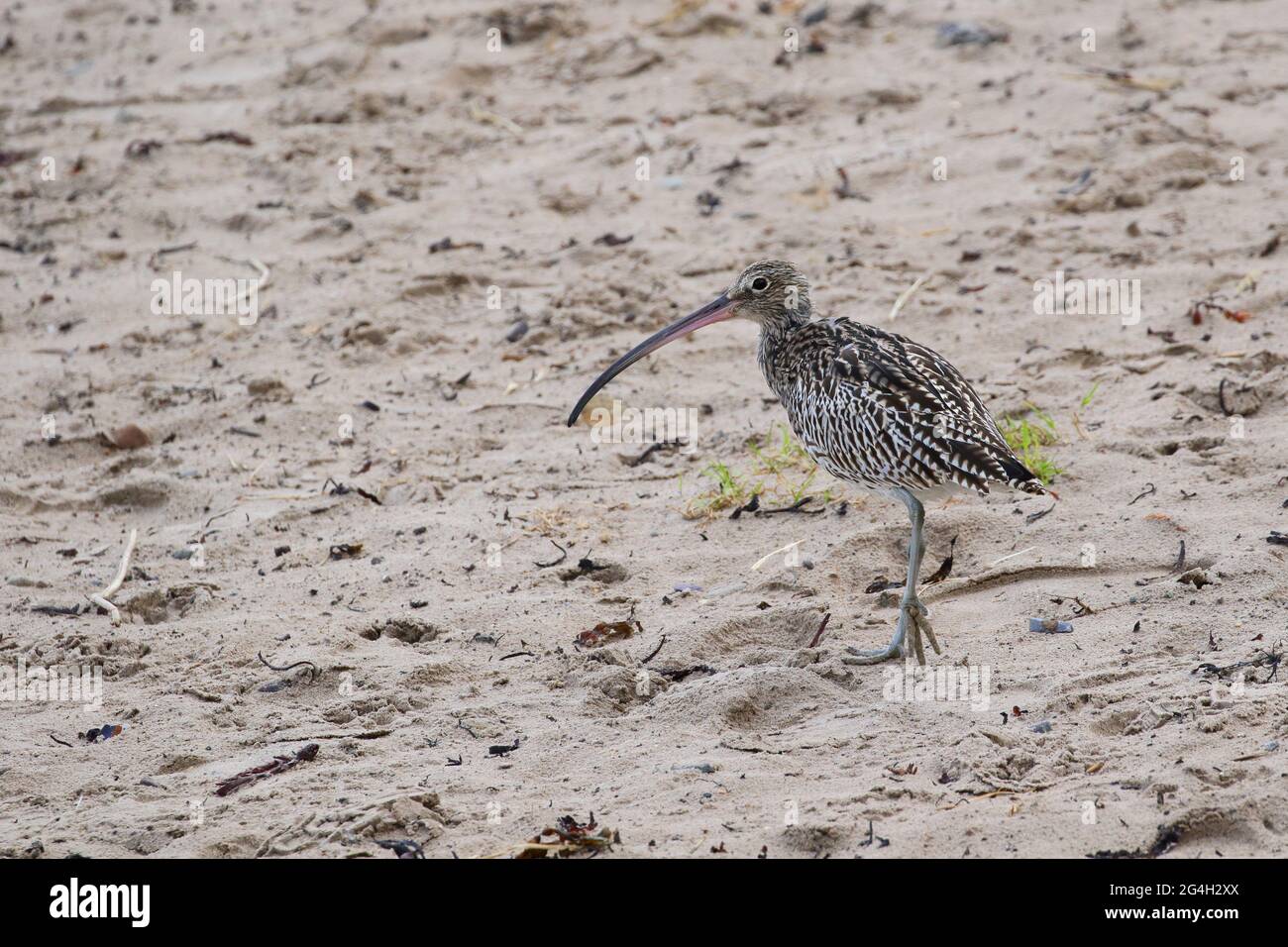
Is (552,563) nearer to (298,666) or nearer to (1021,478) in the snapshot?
(298,666)

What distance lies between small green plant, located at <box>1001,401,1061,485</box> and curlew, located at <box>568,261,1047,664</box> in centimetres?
70

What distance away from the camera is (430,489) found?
6.81 metres

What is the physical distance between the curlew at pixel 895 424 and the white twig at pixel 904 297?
166 cm

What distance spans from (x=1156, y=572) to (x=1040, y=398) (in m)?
1.62

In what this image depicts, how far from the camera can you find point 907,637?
17.0 ft

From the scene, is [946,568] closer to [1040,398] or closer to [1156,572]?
[1156,572]

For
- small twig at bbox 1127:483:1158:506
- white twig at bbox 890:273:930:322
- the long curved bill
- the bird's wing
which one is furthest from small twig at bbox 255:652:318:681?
white twig at bbox 890:273:930:322

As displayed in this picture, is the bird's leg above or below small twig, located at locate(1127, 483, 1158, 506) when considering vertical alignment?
below

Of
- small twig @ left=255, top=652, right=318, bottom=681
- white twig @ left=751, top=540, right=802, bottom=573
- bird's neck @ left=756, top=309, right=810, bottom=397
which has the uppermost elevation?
bird's neck @ left=756, top=309, right=810, bottom=397

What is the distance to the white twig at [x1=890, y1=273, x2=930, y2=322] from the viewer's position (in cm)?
782
